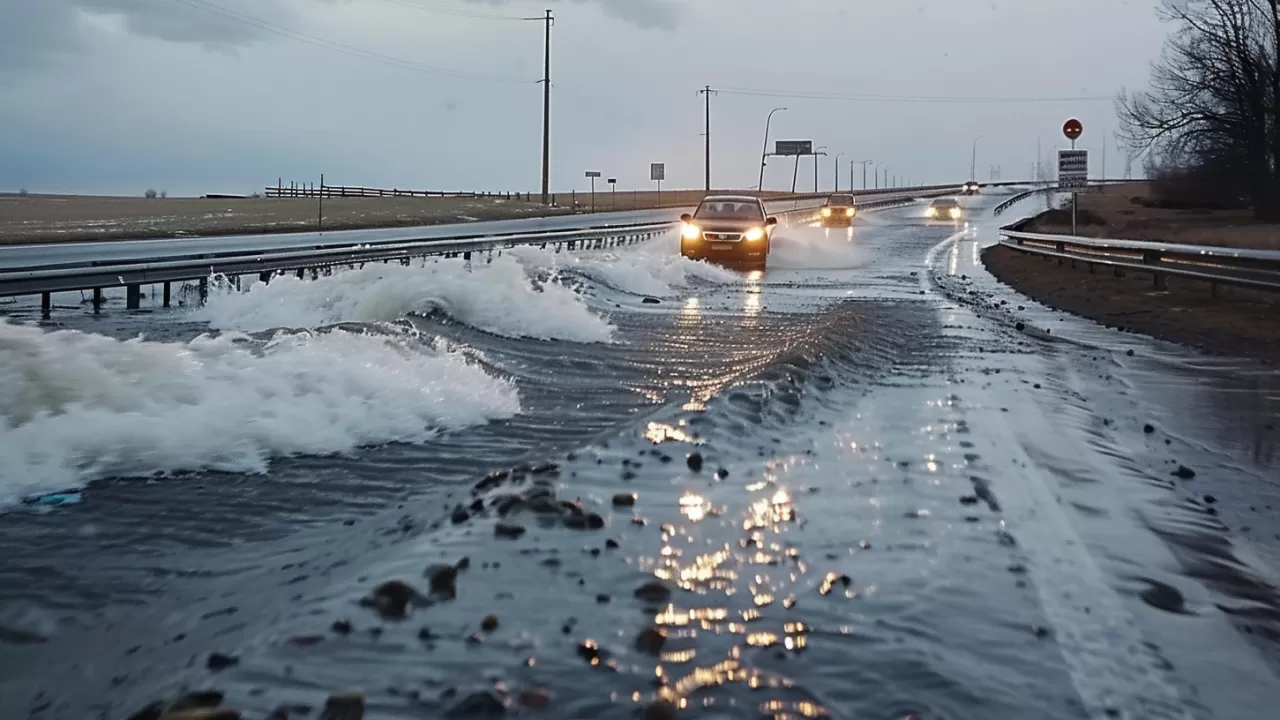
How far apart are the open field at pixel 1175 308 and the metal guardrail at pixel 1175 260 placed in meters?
0.36

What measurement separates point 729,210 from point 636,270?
7784 millimetres

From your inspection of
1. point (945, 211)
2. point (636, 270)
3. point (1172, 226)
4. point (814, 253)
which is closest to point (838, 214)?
point (945, 211)

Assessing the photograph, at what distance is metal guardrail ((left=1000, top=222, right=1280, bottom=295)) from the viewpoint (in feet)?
48.8

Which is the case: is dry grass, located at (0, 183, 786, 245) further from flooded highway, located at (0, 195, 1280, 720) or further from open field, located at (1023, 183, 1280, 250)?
flooded highway, located at (0, 195, 1280, 720)

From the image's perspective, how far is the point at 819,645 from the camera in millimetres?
4051

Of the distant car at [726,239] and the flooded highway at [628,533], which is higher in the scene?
the distant car at [726,239]

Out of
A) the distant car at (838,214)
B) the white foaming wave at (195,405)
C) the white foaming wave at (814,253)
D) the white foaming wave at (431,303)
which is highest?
the distant car at (838,214)

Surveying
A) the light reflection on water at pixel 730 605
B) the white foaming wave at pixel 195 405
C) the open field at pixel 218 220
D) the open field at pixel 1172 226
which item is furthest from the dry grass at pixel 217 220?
the light reflection on water at pixel 730 605

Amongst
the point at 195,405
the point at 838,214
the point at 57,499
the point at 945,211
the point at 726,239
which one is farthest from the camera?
the point at 945,211

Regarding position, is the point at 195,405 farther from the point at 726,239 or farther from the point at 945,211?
the point at 945,211

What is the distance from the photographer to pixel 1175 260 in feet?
61.6

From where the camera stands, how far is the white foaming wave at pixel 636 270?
2323cm

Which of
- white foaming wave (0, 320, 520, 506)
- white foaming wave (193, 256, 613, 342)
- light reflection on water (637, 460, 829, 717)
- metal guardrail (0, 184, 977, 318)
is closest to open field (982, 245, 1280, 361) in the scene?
white foaming wave (193, 256, 613, 342)

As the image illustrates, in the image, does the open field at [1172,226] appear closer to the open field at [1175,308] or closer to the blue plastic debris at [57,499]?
the open field at [1175,308]
